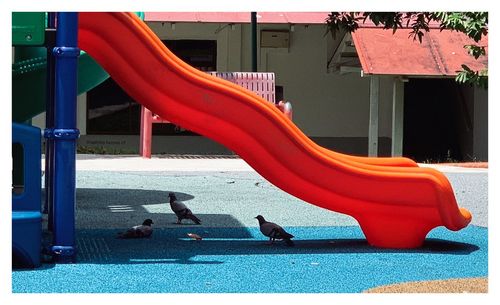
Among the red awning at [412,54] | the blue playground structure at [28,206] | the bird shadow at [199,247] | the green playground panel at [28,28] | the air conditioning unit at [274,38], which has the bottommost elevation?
the bird shadow at [199,247]

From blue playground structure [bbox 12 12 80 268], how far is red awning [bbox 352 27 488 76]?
1242 cm

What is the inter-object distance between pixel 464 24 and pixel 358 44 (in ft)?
37.0

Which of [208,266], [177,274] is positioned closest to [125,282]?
[177,274]

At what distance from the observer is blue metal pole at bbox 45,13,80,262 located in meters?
6.56

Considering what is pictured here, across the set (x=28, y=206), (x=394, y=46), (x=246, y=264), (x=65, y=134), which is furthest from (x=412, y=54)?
(x=28, y=206)

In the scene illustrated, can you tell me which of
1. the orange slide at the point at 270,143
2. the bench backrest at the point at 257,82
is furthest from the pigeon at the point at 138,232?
the bench backrest at the point at 257,82

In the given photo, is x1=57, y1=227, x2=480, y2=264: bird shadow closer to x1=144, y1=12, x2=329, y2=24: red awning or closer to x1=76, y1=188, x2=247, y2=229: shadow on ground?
x1=76, y1=188, x2=247, y2=229: shadow on ground

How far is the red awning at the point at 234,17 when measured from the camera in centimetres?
2116

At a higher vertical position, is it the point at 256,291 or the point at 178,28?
the point at 178,28

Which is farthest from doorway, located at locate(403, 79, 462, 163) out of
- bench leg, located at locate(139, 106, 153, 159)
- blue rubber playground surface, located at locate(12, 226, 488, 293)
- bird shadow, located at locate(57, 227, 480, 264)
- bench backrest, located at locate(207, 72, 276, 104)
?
bird shadow, located at locate(57, 227, 480, 264)

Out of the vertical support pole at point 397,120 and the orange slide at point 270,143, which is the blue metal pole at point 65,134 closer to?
the orange slide at point 270,143

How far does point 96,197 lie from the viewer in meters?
12.0

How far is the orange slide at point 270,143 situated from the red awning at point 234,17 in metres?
13.7
